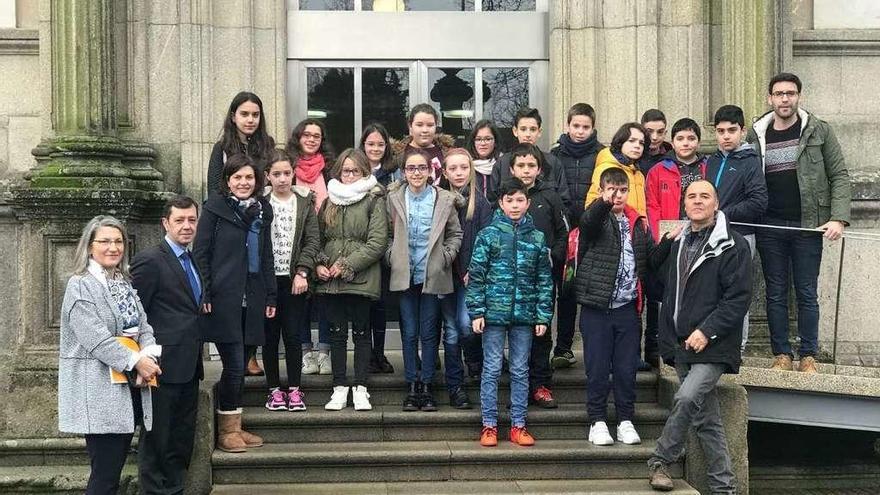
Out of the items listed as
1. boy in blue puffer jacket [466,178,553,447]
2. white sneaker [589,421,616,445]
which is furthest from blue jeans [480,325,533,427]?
white sneaker [589,421,616,445]

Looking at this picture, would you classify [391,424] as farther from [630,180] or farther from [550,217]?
[630,180]

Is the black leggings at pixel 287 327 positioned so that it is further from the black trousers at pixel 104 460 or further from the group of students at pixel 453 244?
the black trousers at pixel 104 460

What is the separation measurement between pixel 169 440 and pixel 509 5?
5.28 metres

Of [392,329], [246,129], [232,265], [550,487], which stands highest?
[246,129]

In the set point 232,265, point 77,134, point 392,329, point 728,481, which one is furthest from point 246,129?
point 728,481

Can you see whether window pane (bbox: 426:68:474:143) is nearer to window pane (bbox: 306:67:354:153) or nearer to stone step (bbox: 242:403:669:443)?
window pane (bbox: 306:67:354:153)

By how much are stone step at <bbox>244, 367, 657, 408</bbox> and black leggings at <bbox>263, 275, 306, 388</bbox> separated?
0.32 metres

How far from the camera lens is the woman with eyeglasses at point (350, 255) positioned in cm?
699

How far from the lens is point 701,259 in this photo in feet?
21.4


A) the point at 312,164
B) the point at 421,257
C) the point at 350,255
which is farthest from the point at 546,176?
the point at 312,164

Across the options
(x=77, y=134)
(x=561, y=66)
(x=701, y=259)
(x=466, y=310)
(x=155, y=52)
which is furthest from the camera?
(x=561, y=66)

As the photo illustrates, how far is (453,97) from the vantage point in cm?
959

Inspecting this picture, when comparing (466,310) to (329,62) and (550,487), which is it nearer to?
(550,487)

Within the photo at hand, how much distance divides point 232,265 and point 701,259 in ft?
9.65
